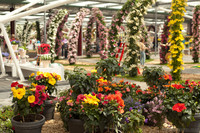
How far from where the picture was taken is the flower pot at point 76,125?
13.0 feet

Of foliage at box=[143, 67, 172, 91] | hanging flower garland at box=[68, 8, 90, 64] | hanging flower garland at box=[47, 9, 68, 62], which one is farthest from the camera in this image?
hanging flower garland at box=[68, 8, 90, 64]

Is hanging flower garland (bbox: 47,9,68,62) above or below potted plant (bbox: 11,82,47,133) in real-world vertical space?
above

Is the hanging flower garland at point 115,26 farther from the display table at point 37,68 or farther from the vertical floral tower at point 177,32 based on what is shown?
the display table at point 37,68

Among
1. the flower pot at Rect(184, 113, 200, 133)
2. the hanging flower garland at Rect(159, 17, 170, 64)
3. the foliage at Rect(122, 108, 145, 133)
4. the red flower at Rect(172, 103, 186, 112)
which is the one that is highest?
the hanging flower garland at Rect(159, 17, 170, 64)

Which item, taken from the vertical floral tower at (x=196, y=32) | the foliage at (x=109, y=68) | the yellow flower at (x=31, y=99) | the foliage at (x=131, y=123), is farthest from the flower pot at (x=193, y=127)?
the vertical floral tower at (x=196, y=32)

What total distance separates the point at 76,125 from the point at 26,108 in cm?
76

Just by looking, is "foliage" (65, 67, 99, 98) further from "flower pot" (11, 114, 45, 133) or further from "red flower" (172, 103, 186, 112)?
"red flower" (172, 103, 186, 112)

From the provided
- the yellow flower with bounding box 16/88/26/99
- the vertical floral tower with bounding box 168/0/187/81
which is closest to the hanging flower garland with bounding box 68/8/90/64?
the vertical floral tower with bounding box 168/0/187/81

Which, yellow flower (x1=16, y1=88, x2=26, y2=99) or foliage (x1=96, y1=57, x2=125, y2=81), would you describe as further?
foliage (x1=96, y1=57, x2=125, y2=81)

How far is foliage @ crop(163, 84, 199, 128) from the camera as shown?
371 centimetres

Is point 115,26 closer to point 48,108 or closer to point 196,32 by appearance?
point 196,32

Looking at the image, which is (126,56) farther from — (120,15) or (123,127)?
(123,127)

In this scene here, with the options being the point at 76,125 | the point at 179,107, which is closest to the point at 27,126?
the point at 76,125

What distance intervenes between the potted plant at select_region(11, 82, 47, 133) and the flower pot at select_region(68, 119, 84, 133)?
419 millimetres
